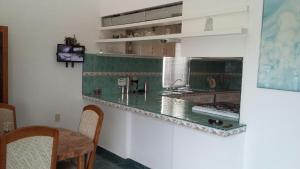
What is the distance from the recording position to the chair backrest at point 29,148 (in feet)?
5.31

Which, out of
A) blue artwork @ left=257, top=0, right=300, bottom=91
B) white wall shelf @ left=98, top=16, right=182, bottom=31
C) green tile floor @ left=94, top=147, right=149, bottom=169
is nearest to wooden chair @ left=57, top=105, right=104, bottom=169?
green tile floor @ left=94, top=147, right=149, bottom=169

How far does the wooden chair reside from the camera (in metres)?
2.40

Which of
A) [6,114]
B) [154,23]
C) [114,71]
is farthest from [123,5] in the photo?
[6,114]

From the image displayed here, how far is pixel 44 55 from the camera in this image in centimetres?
347

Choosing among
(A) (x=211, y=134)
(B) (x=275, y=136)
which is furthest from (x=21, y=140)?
(B) (x=275, y=136)

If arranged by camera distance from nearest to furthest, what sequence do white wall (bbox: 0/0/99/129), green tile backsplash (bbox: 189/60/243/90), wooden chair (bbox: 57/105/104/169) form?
wooden chair (bbox: 57/105/104/169) < white wall (bbox: 0/0/99/129) < green tile backsplash (bbox: 189/60/243/90)

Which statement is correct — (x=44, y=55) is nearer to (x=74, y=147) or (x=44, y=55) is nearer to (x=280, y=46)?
(x=74, y=147)

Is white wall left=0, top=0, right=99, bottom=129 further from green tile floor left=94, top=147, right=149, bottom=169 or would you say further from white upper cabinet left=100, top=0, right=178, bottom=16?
green tile floor left=94, top=147, right=149, bottom=169

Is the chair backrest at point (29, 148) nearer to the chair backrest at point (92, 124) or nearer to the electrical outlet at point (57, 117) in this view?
the chair backrest at point (92, 124)

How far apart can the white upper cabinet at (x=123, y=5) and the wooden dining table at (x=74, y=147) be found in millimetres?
1639

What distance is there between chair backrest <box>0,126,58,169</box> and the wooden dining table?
210 millimetres

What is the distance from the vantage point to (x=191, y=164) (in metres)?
2.62

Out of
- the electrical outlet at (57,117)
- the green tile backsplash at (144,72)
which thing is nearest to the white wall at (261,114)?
the green tile backsplash at (144,72)

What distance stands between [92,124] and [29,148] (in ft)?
2.80
